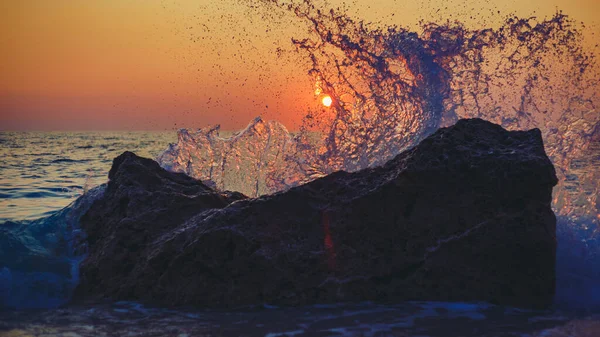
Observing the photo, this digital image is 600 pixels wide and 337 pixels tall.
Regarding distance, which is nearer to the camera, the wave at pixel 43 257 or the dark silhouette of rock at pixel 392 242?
the dark silhouette of rock at pixel 392 242

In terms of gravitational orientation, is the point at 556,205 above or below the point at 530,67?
below

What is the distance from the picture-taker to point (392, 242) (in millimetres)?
4020

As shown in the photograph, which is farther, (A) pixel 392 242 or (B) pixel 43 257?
(B) pixel 43 257

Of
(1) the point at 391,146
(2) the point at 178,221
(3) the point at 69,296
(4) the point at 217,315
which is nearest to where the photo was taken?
(4) the point at 217,315

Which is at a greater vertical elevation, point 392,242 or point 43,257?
point 392,242

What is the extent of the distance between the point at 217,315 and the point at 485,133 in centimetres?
228

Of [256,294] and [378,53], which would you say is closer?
[256,294]

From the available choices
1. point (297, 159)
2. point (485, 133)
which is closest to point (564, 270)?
point (485, 133)

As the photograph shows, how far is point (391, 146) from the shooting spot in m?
7.09

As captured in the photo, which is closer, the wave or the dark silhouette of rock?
the dark silhouette of rock

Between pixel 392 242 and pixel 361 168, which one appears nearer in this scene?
pixel 392 242

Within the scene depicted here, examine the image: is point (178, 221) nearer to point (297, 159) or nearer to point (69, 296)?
point (69, 296)

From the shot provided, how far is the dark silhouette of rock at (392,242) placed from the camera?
3.92 meters

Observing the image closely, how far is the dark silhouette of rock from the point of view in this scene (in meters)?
3.92
